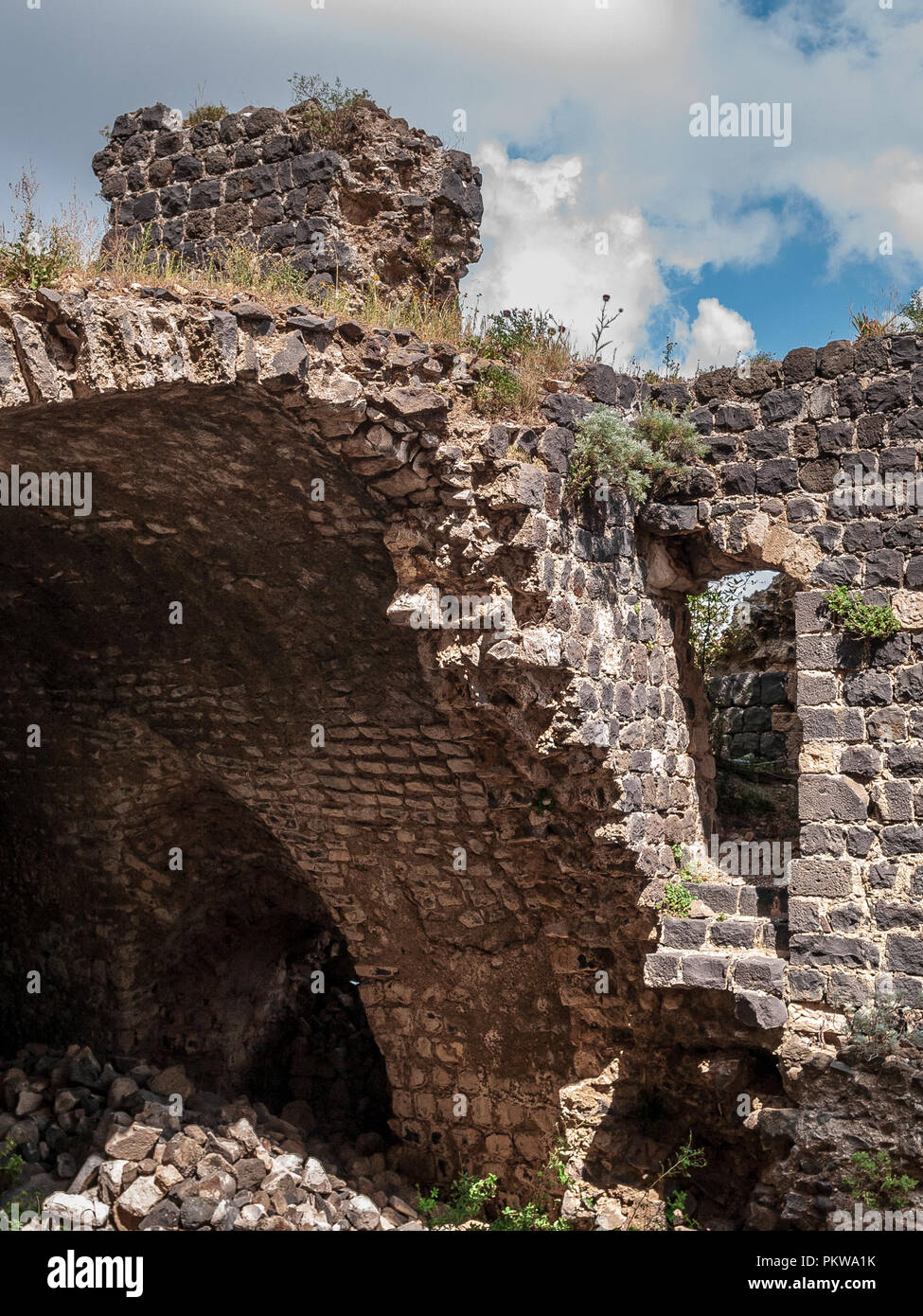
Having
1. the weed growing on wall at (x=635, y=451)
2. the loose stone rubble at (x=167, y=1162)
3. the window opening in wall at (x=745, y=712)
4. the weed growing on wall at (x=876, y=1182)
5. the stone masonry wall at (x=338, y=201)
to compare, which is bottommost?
the loose stone rubble at (x=167, y=1162)

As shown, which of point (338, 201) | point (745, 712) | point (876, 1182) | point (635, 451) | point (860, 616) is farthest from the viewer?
point (745, 712)

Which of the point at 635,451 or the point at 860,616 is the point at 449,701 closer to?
the point at 635,451

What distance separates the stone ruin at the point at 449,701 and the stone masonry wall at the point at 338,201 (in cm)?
3

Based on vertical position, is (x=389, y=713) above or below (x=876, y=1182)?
above

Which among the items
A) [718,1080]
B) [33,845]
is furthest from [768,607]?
[33,845]

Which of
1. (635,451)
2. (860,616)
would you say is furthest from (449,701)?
(860,616)

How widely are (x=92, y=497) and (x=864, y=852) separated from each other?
188 inches

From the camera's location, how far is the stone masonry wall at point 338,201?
7.65 metres

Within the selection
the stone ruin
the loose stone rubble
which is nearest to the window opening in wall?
the stone ruin

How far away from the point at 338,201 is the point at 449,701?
374cm

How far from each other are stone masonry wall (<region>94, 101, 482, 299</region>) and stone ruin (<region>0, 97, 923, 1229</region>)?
0.03 meters

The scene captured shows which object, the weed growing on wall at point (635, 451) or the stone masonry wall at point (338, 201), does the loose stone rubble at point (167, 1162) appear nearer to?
the weed growing on wall at point (635, 451)

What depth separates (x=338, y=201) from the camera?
7719mm

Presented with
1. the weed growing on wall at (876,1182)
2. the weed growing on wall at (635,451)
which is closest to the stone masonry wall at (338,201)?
the weed growing on wall at (635,451)
